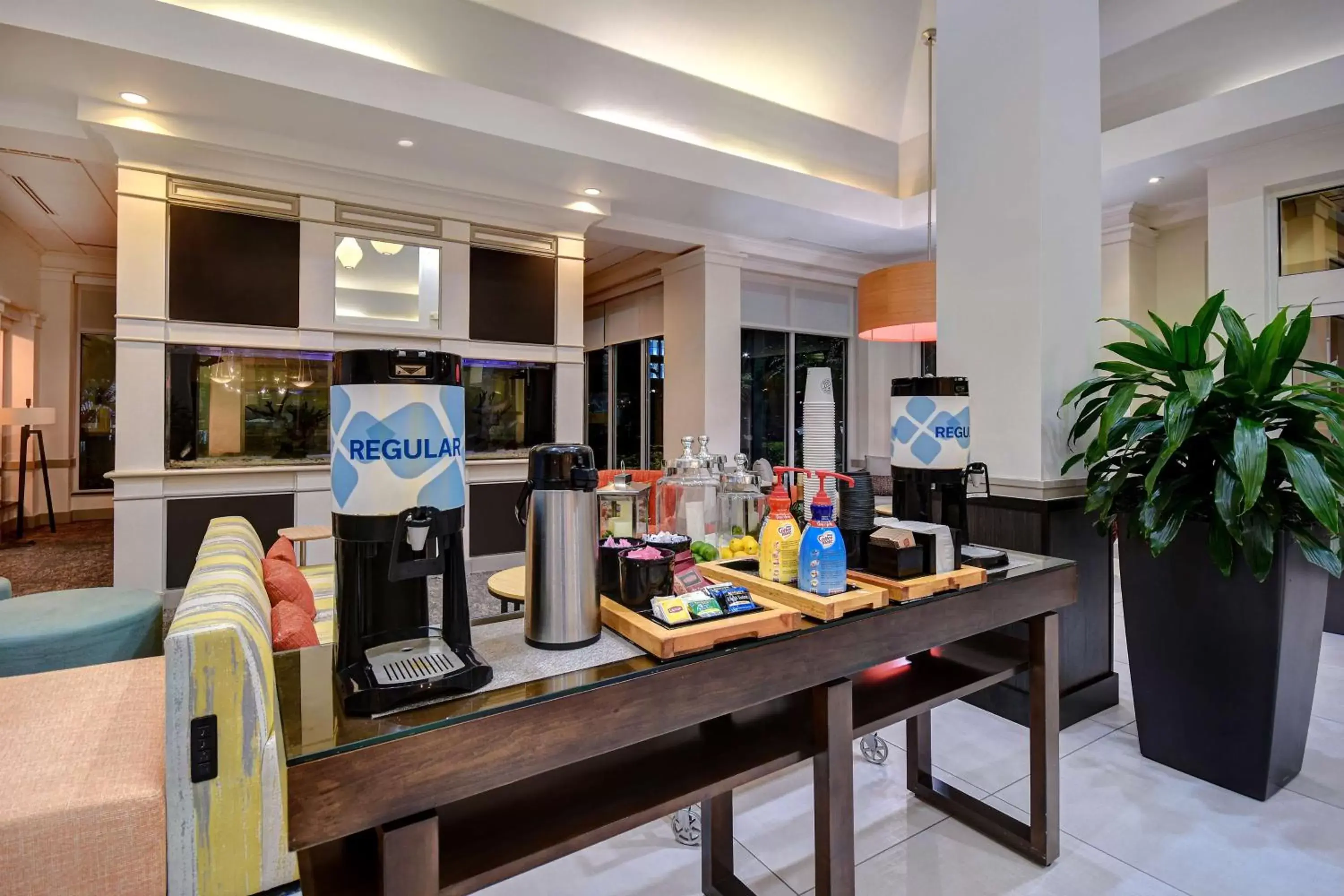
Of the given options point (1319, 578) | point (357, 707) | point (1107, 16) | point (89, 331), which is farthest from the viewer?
point (89, 331)

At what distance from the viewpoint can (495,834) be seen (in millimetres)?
987

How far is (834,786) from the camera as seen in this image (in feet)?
4.11

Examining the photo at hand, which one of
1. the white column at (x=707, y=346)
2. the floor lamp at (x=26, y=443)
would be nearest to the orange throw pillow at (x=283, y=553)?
the white column at (x=707, y=346)

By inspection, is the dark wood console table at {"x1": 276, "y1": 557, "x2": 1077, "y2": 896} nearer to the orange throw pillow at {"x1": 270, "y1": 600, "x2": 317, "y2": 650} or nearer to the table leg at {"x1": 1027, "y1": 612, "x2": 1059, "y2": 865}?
the table leg at {"x1": 1027, "y1": 612, "x2": 1059, "y2": 865}

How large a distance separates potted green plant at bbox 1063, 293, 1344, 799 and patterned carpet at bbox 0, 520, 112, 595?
611 centimetres

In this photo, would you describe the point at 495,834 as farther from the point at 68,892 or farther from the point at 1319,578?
the point at 1319,578

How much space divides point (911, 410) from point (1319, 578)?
1.58 metres

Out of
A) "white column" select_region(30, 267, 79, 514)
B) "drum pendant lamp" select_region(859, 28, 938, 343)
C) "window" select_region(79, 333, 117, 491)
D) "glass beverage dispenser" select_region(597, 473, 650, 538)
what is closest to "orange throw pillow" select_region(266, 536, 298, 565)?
"glass beverage dispenser" select_region(597, 473, 650, 538)

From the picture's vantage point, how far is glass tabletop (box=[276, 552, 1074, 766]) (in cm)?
78

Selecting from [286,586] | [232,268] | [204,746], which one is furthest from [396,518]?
[232,268]

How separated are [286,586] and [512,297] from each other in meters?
3.90

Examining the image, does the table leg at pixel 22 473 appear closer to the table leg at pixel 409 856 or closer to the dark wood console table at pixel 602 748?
the dark wood console table at pixel 602 748

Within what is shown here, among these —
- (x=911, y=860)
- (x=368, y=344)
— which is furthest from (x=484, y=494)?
(x=911, y=860)

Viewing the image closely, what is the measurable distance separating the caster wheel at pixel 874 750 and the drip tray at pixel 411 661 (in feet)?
5.95
